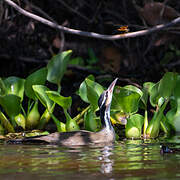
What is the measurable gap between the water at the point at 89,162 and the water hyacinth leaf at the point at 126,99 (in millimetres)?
738

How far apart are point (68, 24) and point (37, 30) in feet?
2.45

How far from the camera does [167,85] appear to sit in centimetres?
683

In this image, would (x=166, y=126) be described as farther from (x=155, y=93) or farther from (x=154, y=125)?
(x=155, y=93)

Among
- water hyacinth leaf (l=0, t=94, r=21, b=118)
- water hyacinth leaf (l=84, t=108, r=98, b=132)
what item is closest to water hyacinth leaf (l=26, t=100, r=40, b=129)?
water hyacinth leaf (l=0, t=94, r=21, b=118)

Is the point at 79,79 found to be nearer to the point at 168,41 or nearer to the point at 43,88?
the point at 168,41

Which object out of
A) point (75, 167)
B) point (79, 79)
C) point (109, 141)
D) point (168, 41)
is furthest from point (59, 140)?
point (168, 41)

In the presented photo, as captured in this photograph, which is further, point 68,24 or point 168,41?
point 68,24

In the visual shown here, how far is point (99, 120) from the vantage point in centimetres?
747

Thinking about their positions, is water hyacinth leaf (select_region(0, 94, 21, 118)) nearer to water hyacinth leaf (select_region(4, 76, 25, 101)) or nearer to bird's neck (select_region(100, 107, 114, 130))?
water hyacinth leaf (select_region(4, 76, 25, 101))

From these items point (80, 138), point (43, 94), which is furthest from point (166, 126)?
point (43, 94)

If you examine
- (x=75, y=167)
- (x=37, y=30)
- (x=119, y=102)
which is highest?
(x=37, y=30)

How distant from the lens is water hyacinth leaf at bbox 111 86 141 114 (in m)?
6.61

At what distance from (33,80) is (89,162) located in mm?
3411

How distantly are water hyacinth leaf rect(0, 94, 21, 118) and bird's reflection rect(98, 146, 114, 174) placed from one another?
202 centimetres
